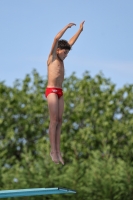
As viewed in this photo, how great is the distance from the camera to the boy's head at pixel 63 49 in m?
7.88

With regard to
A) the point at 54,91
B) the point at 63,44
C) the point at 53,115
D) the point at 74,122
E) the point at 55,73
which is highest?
the point at 74,122

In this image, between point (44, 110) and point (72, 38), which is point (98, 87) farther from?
point (72, 38)

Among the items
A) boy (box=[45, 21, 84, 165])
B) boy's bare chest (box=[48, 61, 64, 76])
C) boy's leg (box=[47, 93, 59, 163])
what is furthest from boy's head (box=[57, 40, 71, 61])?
boy's leg (box=[47, 93, 59, 163])

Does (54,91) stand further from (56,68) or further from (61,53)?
(61,53)

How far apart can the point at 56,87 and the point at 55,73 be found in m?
0.19

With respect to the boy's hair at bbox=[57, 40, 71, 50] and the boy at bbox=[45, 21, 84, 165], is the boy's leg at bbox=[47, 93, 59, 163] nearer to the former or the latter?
the boy at bbox=[45, 21, 84, 165]

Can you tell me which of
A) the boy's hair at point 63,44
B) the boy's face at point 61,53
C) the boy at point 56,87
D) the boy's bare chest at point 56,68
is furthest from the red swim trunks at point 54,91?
the boy's hair at point 63,44

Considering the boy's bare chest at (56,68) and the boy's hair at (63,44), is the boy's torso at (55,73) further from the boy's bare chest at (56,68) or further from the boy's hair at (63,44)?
the boy's hair at (63,44)

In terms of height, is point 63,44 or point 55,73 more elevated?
point 63,44

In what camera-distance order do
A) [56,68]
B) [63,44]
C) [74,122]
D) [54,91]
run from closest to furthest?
[54,91] → [56,68] → [63,44] → [74,122]

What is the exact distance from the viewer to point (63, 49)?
25.9 feet

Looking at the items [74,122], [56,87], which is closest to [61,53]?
[56,87]

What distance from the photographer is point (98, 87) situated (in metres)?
29.5

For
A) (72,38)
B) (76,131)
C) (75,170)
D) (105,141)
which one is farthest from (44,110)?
(72,38)
